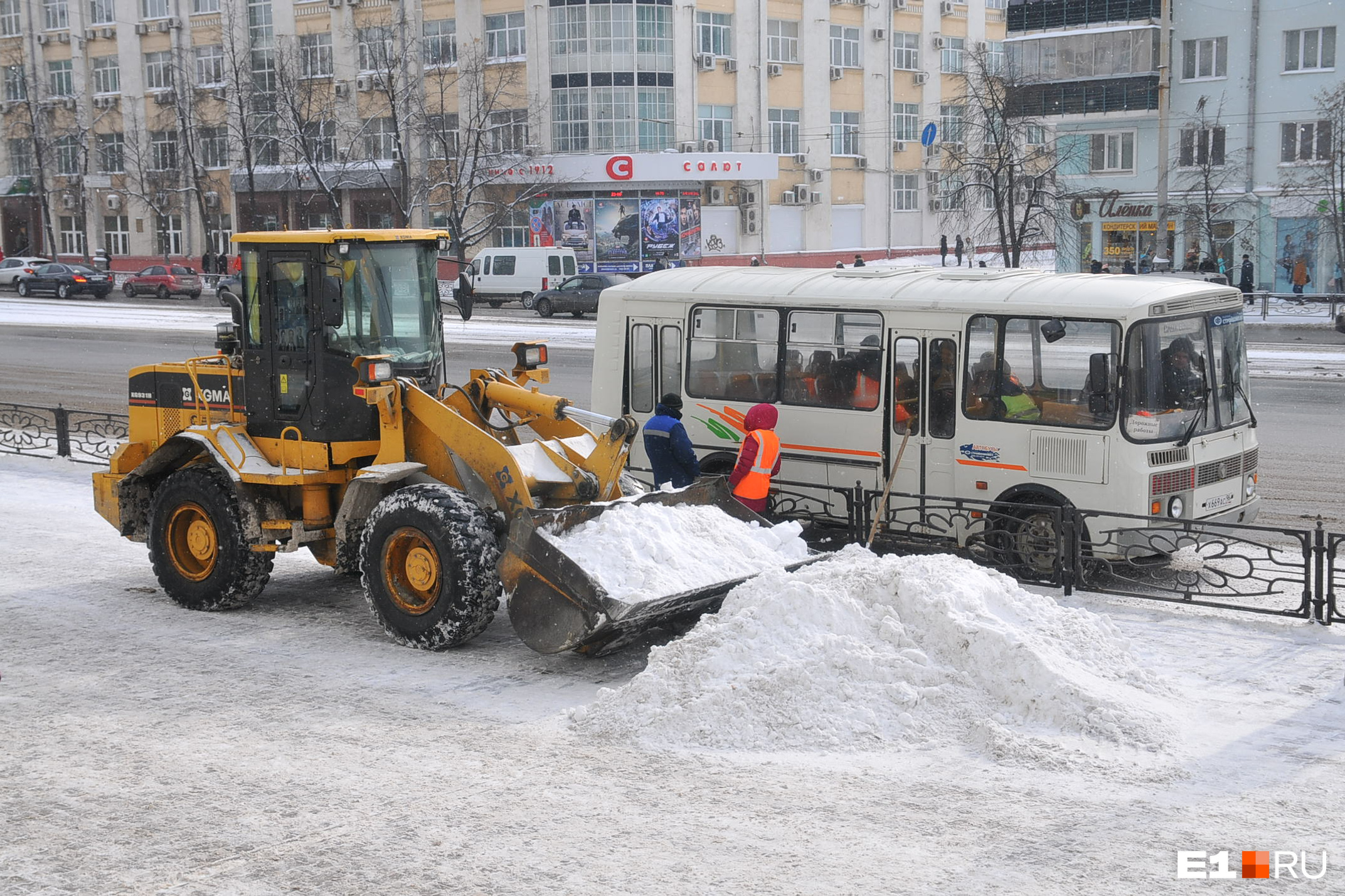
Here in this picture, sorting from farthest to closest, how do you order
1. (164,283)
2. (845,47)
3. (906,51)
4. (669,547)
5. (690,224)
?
(906,51)
(845,47)
(690,224)
(164,283)
(669,547)

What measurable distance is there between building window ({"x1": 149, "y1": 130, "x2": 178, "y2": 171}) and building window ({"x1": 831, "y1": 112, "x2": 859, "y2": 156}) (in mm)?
31022

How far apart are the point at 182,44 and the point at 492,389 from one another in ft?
202


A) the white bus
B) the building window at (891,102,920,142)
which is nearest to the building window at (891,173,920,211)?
the building window at (891,102,920,142)

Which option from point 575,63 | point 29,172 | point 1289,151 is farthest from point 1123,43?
point 29,172

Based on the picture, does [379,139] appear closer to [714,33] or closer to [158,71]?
[158,71]

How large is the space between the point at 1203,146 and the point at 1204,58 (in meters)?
2.91

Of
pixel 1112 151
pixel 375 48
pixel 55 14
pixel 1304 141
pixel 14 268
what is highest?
pixel 55 14

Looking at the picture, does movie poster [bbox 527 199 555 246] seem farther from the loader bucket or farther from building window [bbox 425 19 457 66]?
the loader bucket

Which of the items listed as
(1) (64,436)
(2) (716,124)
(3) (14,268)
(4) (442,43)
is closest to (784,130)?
(2) (716,124)

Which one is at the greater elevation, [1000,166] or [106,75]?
[106,75]

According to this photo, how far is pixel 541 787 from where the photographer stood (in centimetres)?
725

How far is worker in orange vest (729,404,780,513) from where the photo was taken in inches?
450

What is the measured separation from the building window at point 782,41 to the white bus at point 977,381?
48.4 m

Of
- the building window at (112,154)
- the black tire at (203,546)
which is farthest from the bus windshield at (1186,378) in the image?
the building window at (112,154)
